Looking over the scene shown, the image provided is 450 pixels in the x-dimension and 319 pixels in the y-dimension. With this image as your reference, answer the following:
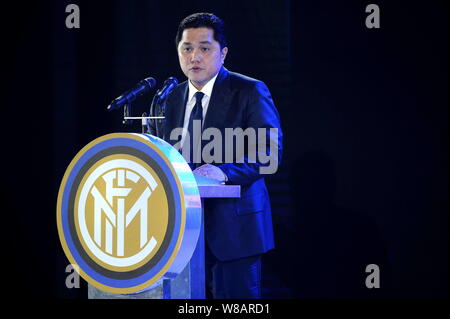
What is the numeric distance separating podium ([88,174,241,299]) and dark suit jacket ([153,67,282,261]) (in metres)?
0.38

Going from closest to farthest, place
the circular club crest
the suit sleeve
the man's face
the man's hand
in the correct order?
the circular club crest
the man's hand
the suit sleeve
the man's face

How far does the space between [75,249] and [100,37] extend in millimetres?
2505

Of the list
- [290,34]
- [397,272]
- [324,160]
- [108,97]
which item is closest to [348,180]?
[324,160]

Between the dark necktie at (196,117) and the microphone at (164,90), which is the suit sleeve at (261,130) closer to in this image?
the dark necktie at (196,117)

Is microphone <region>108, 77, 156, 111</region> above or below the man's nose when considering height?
below

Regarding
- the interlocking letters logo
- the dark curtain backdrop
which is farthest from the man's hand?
the dark curtain backdrop

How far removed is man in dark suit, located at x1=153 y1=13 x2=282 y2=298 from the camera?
9.68ft

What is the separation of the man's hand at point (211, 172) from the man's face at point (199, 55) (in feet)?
2.81

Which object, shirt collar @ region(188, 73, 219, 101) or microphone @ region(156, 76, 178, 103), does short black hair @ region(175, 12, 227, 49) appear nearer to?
shirt collar @ region(188, 73, 219, 101)

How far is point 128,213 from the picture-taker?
192cm

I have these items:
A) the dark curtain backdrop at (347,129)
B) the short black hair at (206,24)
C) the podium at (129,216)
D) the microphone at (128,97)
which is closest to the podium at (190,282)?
the podium at (129,216)

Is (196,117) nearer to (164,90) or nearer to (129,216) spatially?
(164,90)

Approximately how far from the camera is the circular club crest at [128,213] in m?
1.88

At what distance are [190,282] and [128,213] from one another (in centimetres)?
41
